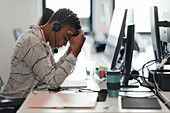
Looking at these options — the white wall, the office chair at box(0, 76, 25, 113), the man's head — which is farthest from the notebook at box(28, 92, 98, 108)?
the white wall

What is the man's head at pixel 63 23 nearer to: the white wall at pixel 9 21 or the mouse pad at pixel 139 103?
the mouse pad at pixel 139 103

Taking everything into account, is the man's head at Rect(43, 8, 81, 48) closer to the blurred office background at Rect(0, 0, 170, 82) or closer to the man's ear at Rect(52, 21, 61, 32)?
the man's ear at Rect(52, 21, 61, 32)

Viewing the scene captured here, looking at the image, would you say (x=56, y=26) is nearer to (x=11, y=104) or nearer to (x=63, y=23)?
(x=63, y=23)

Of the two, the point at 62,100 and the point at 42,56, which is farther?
the point at 42,56

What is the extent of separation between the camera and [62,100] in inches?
51.8

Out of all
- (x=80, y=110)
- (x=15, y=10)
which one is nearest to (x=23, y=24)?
(x=15, y=10)

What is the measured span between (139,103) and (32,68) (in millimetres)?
649

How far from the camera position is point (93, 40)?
4.34 meters

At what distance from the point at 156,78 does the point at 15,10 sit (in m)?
2.13

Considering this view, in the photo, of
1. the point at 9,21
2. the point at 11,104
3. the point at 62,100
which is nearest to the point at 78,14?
the point at 9,21

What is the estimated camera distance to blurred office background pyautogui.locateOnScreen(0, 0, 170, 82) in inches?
114

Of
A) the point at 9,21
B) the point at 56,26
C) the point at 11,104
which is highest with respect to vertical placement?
the point at 9,21

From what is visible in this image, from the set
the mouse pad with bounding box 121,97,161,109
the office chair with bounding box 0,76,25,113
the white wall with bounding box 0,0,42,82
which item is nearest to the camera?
the mouse pad with bounding box 121,97,161,109

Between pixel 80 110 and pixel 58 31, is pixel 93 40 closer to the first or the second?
pixel 58 31
